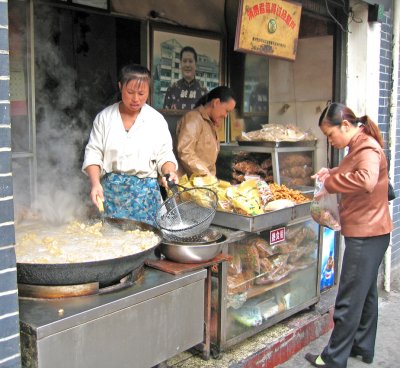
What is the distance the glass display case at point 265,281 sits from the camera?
4.04m

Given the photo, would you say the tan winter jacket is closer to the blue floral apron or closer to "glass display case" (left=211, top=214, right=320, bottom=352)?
the blue floral apron

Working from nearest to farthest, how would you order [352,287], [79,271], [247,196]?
[79,271], [352,287], [247,196]

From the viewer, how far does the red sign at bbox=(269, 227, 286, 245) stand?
444cm

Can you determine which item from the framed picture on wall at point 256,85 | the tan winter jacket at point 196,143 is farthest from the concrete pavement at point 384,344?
the framed picture on wall at point 256,85

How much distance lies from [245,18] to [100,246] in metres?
2.37

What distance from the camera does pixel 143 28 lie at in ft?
16.9

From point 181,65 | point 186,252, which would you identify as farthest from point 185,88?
point 186,252

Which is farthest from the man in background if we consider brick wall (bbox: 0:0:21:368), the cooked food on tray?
brick wall (bbox: 0:0:21:368)

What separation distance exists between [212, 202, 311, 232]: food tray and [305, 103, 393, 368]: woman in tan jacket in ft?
1.74

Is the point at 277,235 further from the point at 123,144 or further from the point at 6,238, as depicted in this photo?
the point at 6,238

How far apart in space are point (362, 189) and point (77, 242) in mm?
2062

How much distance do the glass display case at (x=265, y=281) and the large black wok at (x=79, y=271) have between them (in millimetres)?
1328

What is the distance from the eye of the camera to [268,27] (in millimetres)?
4422

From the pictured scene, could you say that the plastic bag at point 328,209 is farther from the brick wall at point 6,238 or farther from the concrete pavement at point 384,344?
the brick wall at point 6,238
